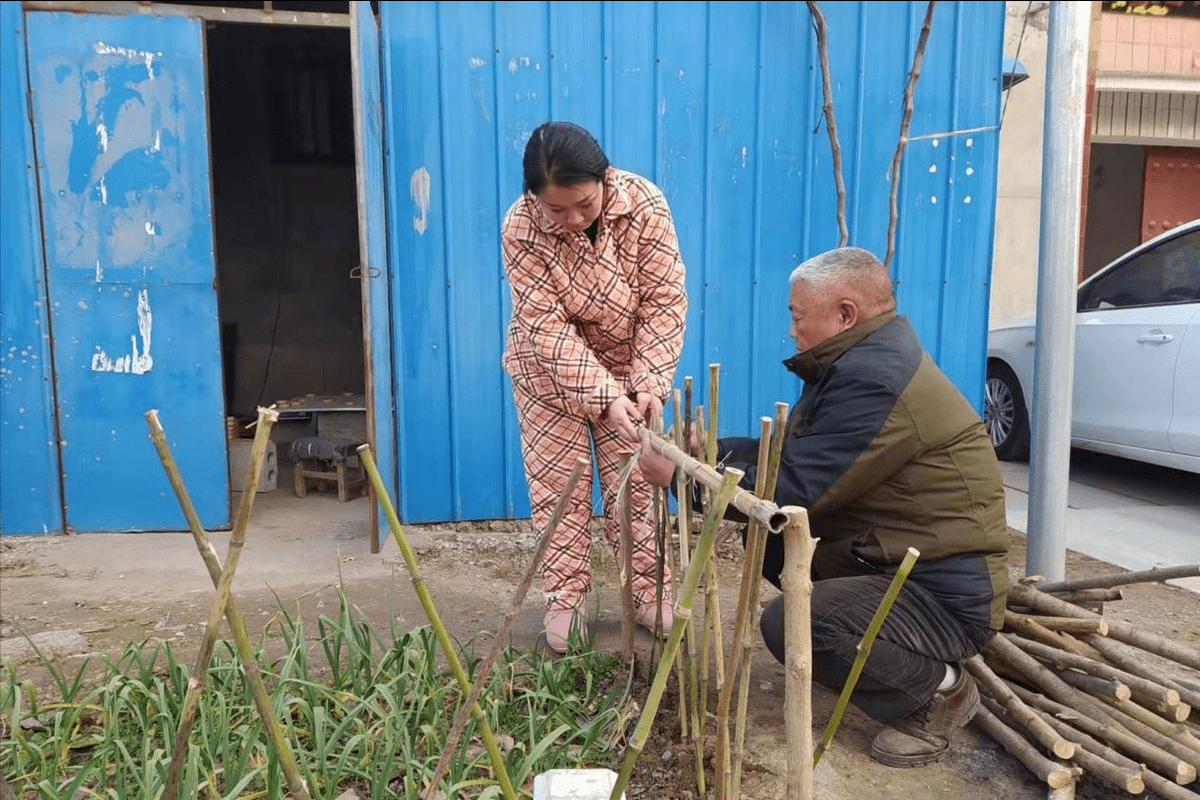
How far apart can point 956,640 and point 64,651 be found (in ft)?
8.23

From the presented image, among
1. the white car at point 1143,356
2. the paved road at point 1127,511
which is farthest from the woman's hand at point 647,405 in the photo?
the white car at point 1143,356

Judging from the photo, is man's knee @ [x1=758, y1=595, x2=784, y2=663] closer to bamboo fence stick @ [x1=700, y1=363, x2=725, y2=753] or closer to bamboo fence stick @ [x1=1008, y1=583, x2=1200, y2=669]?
bamboo fence stick @ [x1=700, y1=363, x2=725, y2=753]

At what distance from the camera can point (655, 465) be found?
1774 millimetres

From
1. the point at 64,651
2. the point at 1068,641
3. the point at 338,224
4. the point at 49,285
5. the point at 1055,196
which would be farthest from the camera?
the point at 338,224

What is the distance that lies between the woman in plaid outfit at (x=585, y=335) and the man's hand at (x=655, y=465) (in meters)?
0.28

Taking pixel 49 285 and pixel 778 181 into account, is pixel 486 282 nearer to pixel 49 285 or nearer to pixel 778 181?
pixel 778 181


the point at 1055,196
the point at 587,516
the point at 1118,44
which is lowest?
the point at 587,516

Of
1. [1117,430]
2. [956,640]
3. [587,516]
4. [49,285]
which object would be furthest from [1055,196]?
[49,285]

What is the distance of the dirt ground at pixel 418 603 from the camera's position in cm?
186

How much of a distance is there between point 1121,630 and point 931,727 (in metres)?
0.57

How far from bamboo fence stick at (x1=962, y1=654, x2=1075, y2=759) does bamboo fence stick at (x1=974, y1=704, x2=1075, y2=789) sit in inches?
1.2

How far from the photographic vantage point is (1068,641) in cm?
208

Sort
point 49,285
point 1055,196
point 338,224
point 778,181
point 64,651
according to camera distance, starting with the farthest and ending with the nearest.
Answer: point 338,224, point 778,181, point 49,285, point 1055,196, point 64,651

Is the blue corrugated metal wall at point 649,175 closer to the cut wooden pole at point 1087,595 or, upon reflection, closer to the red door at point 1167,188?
the cut wooden pole at point 1087,595
